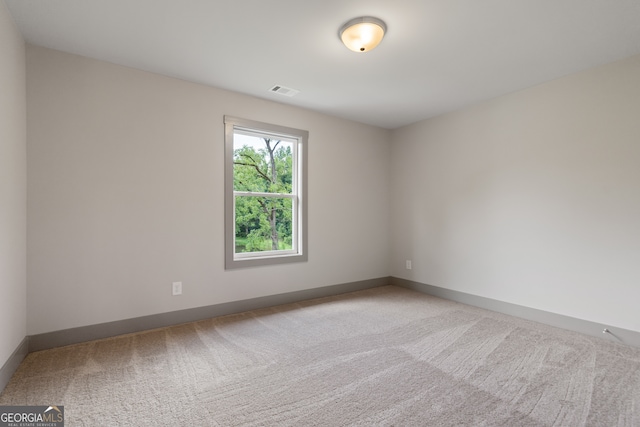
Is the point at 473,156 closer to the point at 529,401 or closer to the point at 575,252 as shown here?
the point at 575,252

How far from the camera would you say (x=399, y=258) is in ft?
15.0

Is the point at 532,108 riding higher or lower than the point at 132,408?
→ higher

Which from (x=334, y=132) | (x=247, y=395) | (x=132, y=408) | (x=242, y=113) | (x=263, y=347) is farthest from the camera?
(x=334, y=132)

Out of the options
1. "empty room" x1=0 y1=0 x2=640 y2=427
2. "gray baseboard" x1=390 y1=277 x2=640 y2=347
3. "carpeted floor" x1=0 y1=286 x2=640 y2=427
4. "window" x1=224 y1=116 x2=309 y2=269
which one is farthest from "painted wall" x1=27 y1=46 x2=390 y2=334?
"gray baseboard" x1=390 y1=277 x2=640 y2=347

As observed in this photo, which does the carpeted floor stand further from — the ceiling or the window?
the ceiling

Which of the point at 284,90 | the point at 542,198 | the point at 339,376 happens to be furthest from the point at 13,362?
the point at 542,198

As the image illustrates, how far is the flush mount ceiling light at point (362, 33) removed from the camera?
203 cm

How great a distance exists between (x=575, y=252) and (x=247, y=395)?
322cm

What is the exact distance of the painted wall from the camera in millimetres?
2357

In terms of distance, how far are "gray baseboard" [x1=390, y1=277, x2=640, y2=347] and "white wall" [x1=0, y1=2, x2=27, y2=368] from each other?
14.0 feet

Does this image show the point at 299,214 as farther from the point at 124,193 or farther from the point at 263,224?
the point at 124,193

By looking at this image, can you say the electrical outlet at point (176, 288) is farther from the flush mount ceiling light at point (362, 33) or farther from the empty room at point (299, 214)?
the flush mount ceiling light at point (362, 33)

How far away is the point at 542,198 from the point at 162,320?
4.10 m

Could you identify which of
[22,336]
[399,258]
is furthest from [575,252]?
[22,336]
